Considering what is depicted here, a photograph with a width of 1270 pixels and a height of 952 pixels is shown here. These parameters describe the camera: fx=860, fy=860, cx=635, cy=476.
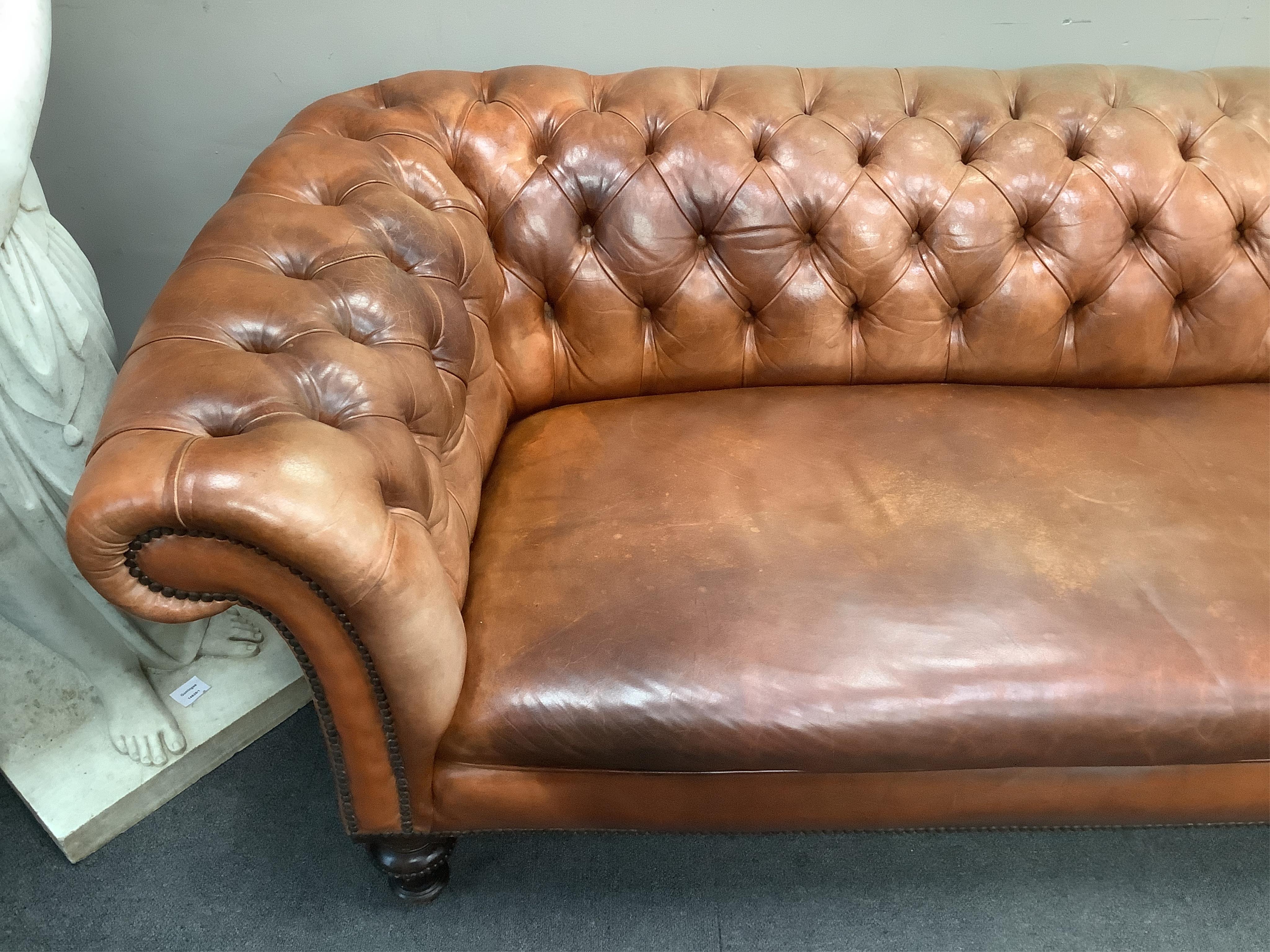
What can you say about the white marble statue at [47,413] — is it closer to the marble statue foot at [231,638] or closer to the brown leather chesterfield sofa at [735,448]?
the marble statue foot at [231,638]

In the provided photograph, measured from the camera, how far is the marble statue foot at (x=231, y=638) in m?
1.40

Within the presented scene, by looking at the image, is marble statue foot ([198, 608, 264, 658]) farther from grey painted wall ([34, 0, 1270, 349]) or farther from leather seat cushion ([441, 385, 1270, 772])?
grey painted wall ([34, 0, 1270, 349])

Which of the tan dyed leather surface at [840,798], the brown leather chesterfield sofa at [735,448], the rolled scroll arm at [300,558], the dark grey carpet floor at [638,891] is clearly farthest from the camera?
the dark grey carpet floor at [638,891]

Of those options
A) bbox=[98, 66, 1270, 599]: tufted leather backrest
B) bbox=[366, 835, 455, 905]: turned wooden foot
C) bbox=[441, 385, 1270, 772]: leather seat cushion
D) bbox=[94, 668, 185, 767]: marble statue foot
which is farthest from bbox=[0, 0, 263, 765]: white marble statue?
bbox=[441, 385, 1270, 772]: leather seat cushion

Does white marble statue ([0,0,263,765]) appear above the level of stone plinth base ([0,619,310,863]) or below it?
above

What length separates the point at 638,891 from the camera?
1.18 metres

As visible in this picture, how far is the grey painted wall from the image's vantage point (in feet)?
4.53

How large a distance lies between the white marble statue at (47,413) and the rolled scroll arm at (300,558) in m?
0.40

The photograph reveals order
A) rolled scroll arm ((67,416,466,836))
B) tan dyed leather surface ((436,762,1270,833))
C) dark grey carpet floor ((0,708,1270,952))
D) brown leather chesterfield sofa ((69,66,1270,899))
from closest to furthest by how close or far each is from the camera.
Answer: rolled scroll arm ((67,416,466,836)), brown leather chesterfield sofa ((69,66,1270,899)), tan dyed leather surface ((436,762,1270,833)), dark grey carpet floor ((0,708,1270,952))

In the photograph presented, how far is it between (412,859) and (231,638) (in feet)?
1.80

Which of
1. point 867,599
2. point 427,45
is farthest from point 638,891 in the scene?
point 427,45

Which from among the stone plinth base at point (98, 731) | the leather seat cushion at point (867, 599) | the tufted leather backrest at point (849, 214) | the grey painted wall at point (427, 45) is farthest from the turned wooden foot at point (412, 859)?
the grey painted wall at point (427, 45)

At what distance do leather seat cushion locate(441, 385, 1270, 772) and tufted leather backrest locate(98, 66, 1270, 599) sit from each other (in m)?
0.15

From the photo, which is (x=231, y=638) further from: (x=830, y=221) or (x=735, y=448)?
(x=830, y=221)
